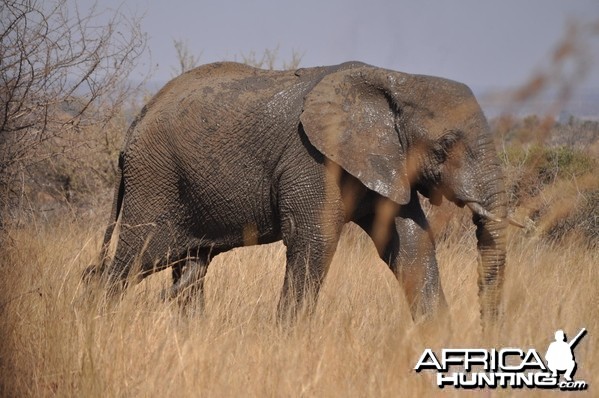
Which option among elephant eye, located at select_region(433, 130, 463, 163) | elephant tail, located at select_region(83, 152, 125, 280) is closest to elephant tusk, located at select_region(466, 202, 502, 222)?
elephant eye, located at select_region(433, 130, 463, 163)

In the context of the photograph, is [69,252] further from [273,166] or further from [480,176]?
[480,176]

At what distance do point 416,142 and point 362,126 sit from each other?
359mm

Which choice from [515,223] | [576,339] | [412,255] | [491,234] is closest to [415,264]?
[412,255]

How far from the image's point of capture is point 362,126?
5.68 m

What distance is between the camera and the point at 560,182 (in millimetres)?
8945

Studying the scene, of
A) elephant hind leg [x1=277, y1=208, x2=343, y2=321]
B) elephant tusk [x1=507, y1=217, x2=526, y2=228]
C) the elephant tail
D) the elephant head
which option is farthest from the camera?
the elephant tail

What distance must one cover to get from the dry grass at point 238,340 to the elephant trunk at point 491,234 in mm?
163

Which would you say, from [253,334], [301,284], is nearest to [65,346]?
[253,334]

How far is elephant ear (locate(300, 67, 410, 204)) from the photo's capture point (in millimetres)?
5516

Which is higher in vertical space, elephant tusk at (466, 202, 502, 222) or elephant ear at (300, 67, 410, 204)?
elephant ear at (300, 67, 410, 204)

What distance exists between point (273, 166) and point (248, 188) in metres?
0.25

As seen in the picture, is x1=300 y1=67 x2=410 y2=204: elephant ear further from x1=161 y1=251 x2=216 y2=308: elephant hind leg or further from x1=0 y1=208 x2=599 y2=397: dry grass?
x1=161 y1=251 x2=216 y2=308: elephant hind leg

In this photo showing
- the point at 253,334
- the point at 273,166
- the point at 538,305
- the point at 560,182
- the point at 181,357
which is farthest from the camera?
the point at 560,182

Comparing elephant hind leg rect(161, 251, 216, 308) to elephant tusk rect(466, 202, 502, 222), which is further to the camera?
elephant hind leg rect(161, 251, 216, 308)
